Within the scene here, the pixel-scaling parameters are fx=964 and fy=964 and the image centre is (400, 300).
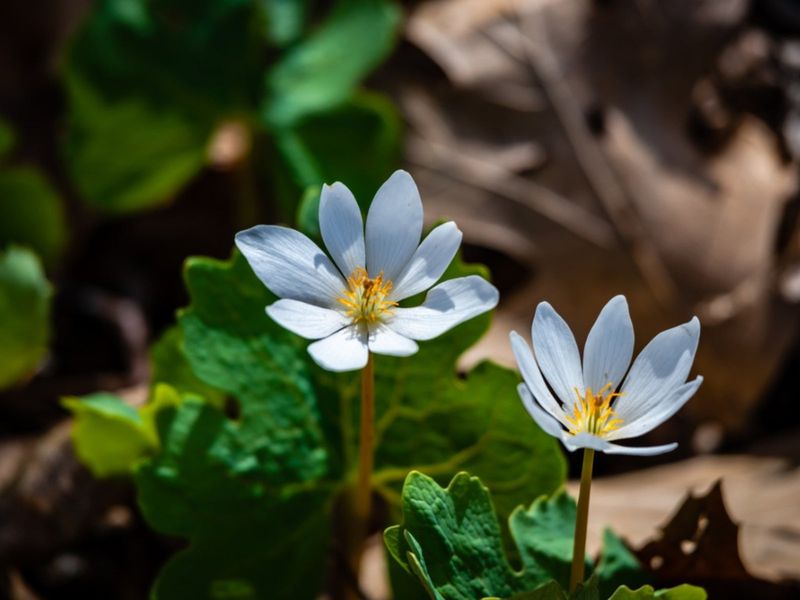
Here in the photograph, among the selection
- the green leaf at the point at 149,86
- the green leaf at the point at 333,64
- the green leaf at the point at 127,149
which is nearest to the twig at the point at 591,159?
the green leaf at the point at 333,64

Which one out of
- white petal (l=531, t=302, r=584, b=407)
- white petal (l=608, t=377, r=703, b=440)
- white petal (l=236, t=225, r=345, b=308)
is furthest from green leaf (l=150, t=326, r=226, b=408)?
white petal (l=608, t=377, r=703, b=440)

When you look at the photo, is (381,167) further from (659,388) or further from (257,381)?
(659,388)

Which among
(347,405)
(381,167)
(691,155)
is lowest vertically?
(347,405)

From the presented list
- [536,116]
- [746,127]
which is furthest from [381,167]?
[746,127]

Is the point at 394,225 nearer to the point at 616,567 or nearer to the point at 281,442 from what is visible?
the point at 281,442

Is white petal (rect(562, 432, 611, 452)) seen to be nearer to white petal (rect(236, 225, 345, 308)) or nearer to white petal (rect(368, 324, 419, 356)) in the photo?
white petal (rect(368, 324, 419, 356))

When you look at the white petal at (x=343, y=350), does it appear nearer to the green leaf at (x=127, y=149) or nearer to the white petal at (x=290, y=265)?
the white petal at (x=290, y=265)

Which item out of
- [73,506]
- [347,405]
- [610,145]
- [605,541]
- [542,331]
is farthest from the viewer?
[610,145]
